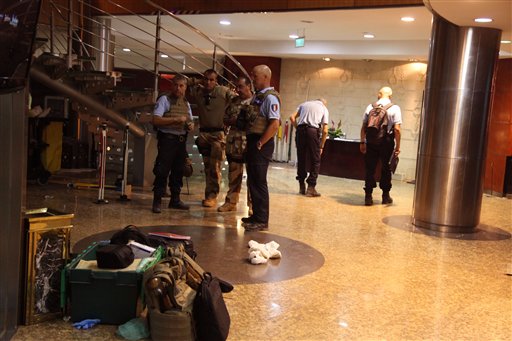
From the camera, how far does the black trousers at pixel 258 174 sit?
598 cm

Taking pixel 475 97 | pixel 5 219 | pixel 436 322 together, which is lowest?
pixel 436 322

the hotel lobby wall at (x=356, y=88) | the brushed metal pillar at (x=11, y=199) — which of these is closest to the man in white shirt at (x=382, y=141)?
the hotel lobby wall at (x=356, y=88)

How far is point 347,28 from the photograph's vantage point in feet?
34.0

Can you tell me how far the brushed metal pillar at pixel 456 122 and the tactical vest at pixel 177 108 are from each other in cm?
276

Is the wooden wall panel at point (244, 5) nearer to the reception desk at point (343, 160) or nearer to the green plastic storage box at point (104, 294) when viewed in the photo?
the reception desk at point (343, 160)

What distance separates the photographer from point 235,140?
6590 mm

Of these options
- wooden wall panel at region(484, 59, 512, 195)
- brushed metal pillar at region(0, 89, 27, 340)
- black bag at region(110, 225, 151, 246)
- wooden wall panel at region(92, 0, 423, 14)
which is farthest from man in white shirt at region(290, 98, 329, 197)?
brushed metal pillar at region(0, 89, 27, 340)

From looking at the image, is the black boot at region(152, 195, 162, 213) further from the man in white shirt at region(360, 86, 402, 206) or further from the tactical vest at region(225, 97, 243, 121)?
the man in white shirt at region(360, 86, 402, 206)

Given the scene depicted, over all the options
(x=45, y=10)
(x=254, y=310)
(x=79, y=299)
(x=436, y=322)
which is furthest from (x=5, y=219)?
(x=45, y=10)

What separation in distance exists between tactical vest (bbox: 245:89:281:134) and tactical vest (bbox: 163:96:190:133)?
0.97 meters

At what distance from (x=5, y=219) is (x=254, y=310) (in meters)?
1.57

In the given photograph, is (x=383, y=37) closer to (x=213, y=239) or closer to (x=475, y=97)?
(x=475, y=97)

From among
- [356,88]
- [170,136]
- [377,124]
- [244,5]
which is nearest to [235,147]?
[170,136]

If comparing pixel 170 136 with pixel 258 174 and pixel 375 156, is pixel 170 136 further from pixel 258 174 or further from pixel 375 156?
pixel 375 156
